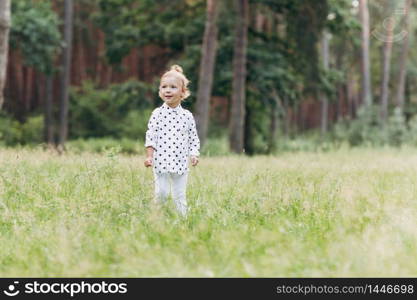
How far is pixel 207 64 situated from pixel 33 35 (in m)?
8.43

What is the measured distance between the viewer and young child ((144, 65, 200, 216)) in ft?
25.1

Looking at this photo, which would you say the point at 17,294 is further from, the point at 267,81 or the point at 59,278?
the point at 267,81

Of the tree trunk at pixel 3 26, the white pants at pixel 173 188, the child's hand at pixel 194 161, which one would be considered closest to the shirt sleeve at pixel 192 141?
the child's hand at pixel 194 161

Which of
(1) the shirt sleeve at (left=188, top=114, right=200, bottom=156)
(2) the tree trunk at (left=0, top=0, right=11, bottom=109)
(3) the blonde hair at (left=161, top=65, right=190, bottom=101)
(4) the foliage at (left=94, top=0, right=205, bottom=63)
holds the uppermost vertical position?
(4) the foliage at (left=94, top=0, right=205, bottom=63)

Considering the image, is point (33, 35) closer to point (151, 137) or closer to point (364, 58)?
point (364, 58)

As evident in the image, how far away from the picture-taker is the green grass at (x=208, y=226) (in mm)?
5609

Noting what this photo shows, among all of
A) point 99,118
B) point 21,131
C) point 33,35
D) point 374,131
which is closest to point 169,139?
point 33,35

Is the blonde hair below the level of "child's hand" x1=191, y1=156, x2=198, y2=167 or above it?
above

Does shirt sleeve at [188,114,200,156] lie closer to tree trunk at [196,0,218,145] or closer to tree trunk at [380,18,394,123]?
tree trunk at [196,0,218,145]

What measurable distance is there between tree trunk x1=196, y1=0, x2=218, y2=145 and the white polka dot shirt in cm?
1242

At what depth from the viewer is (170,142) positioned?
770 centimetres

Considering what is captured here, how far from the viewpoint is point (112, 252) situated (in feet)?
20.1

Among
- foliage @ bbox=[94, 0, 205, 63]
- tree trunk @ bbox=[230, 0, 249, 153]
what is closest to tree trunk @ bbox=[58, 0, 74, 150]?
foliage @ bbox=[94, 0, 205, 63]

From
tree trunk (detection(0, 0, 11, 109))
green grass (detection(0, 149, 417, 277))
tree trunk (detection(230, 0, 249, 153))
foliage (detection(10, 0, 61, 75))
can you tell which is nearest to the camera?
green grass (detection(0, 149, 417, 277))
